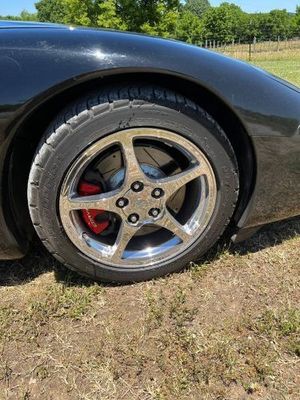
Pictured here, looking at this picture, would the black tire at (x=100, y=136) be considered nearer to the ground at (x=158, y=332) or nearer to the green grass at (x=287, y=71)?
the ground at (x=158, y=332)

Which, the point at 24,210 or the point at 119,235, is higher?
the point at 24,210

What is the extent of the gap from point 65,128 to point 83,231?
499 millimetres

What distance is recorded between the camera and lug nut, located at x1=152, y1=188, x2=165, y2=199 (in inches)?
74.8

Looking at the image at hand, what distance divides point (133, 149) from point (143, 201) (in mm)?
237

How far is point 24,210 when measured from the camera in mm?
1893

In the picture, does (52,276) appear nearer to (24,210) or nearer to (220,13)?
(24,210)

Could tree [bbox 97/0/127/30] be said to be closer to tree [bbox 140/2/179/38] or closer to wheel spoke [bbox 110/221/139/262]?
tree [bbox 140/2/179/38]

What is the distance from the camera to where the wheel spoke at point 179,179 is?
1.88m

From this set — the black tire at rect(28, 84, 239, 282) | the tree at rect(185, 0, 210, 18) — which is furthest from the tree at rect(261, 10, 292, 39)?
the black tire at rect(28, 84, 239, 282)

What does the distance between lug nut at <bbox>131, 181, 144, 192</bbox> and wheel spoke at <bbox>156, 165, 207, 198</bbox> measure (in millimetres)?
73

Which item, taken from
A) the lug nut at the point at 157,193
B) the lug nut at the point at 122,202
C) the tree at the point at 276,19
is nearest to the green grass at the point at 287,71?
the lug nut at the point at 157,193

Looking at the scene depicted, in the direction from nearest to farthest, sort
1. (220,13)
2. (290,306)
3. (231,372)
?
1. (231,372)
2. (290,306)
3. (220,13)

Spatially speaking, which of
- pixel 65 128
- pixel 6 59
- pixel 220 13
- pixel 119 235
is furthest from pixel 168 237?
pixel 220 13

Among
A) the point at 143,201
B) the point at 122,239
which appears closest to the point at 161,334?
the point at 122,239
